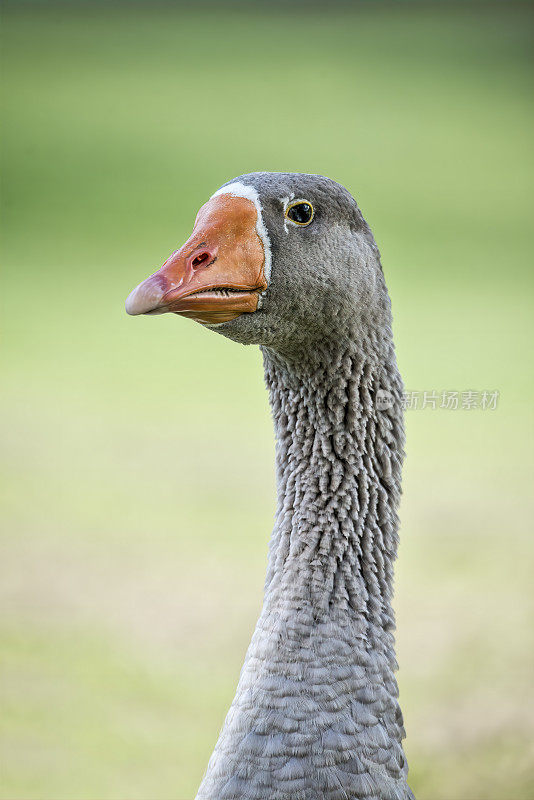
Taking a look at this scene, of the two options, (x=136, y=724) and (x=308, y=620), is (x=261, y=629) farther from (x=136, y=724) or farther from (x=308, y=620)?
(x=136, y=724)

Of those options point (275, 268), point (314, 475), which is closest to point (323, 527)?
point (314, 475)

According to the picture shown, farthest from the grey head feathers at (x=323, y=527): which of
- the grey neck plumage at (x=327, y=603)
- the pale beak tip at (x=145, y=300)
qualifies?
the pale beak tip at (x=145, y=300)

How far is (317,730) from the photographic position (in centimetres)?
122

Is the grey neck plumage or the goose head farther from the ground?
the goose head

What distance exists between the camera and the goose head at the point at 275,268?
1.10m

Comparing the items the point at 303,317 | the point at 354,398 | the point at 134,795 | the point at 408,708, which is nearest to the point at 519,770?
the point at 408,708

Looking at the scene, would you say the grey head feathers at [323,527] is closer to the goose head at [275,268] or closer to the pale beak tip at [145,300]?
the goose head at [275,268]

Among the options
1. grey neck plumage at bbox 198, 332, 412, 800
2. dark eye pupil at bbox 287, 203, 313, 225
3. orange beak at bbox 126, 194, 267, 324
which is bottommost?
grey neck plumage at bbox 198, 332, 412, 800

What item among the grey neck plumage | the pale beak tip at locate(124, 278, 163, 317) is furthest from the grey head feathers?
the pale beak tip at locate(124, 278, 163, 317)

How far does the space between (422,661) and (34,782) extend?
125cm

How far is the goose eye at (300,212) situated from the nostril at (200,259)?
5.9 inches

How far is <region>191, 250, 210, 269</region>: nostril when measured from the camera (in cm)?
111

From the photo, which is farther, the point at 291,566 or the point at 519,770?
the point at 519,770

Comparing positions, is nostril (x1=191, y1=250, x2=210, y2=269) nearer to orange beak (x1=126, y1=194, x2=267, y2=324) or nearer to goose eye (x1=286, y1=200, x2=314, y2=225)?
orange beak (x1=126, y1=194, x2=267, y2=324)
